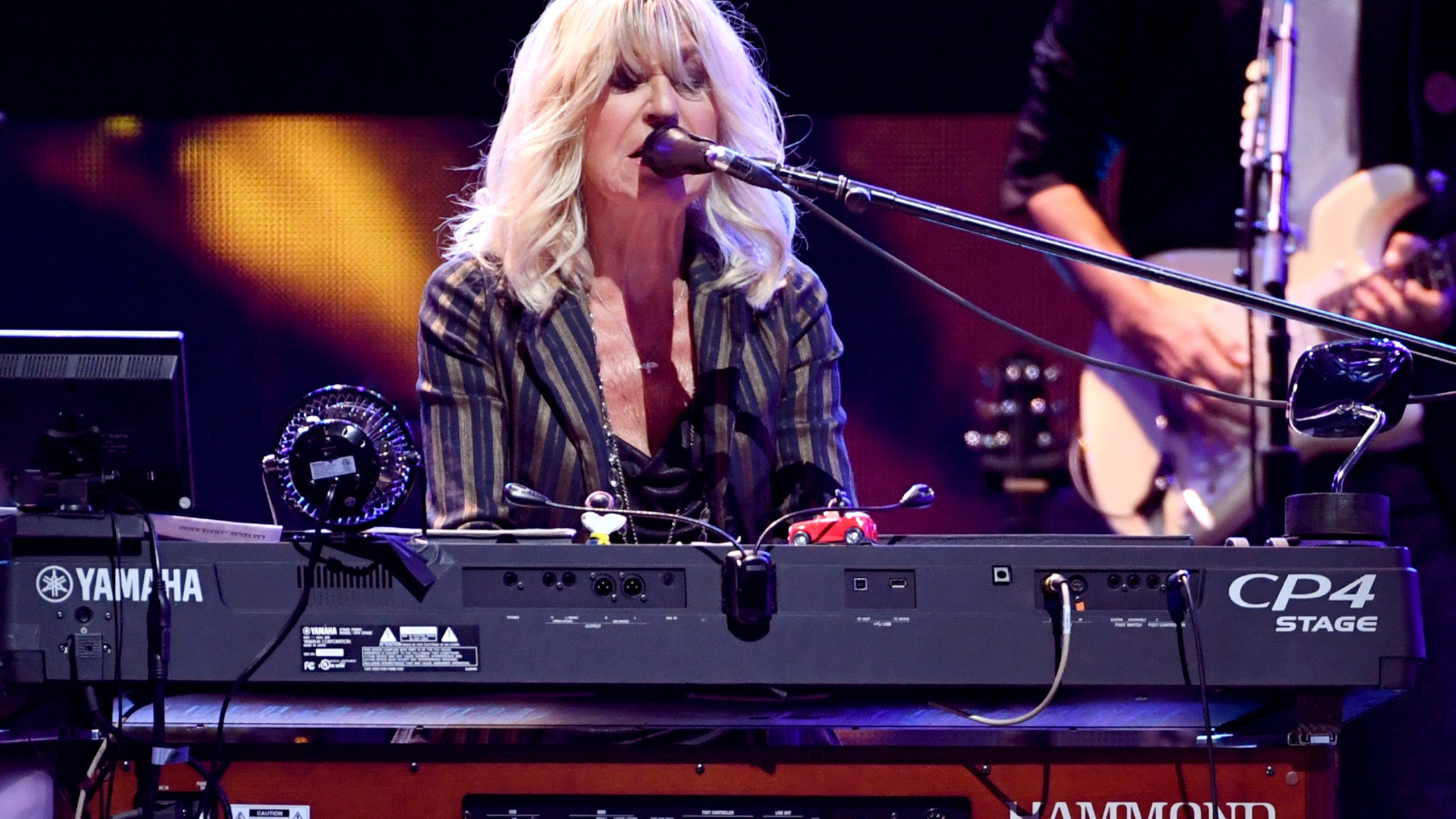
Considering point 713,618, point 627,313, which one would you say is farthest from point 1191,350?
point 713,618

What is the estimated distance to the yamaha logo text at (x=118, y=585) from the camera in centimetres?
139

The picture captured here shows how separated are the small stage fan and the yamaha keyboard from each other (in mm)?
58

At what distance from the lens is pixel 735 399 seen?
2.15m

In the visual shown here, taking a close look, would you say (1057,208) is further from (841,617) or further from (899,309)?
(841,617)

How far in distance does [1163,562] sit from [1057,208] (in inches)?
108

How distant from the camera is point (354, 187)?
4.14 meters

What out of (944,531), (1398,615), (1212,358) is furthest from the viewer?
(944,531)

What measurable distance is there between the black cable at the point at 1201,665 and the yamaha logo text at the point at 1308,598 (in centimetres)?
5

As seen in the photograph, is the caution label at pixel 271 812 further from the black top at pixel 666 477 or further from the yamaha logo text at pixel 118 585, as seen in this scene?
the black top at pixel 666 477

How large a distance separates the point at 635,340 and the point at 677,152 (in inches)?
28.9

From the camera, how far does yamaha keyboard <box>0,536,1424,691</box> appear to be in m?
1.37

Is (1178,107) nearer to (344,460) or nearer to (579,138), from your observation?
(579,138)

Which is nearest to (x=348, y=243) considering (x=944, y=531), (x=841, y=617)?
(x=944, y=531)

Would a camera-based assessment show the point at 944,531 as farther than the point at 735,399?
Yes
